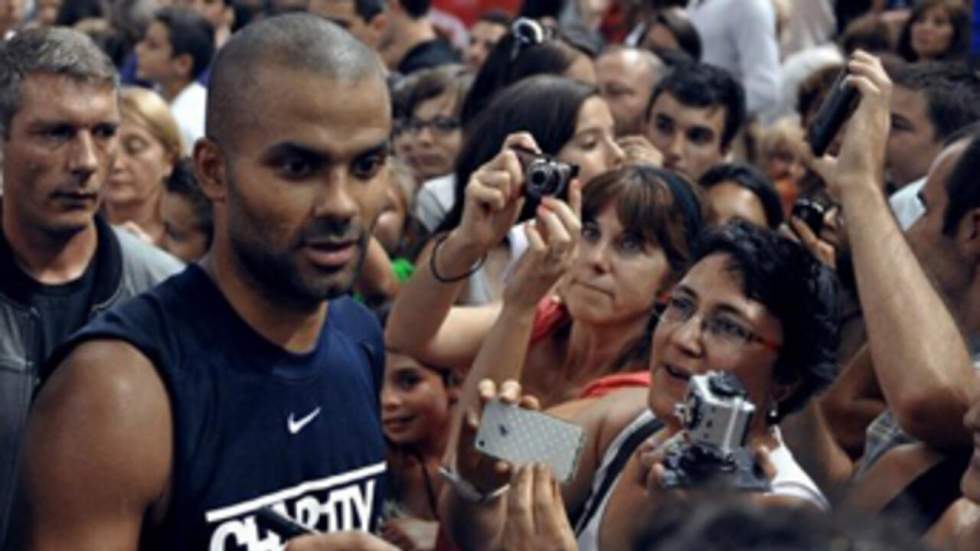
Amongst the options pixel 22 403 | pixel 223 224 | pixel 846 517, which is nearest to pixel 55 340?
pixel 22 403

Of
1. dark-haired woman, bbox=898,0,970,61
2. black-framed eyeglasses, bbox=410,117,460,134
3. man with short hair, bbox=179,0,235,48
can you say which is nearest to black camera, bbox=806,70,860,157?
black-framed eyeglasses, bbox=410,117,460,134

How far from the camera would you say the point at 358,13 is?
10.2 metres

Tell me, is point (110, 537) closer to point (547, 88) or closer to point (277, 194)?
point (277, 194)

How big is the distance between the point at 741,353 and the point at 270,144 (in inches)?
41.7

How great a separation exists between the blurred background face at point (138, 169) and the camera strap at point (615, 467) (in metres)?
3.33

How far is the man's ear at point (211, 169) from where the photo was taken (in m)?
3.34

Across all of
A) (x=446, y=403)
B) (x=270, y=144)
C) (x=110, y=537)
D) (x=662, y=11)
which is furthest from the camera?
(x=662, y=11)

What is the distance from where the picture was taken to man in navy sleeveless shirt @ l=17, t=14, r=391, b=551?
3072 mm

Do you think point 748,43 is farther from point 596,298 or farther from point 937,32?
point 596,298

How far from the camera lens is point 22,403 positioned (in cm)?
414

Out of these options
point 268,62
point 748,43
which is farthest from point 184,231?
point 748,43

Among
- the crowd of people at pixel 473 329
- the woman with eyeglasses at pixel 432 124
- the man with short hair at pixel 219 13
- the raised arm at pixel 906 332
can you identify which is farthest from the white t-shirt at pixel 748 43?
the raised arm at pixel 906 332

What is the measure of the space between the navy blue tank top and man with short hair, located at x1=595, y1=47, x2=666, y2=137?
4744mm

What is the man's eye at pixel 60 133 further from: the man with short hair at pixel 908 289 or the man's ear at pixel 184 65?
the man's ear at pixel 184 65
